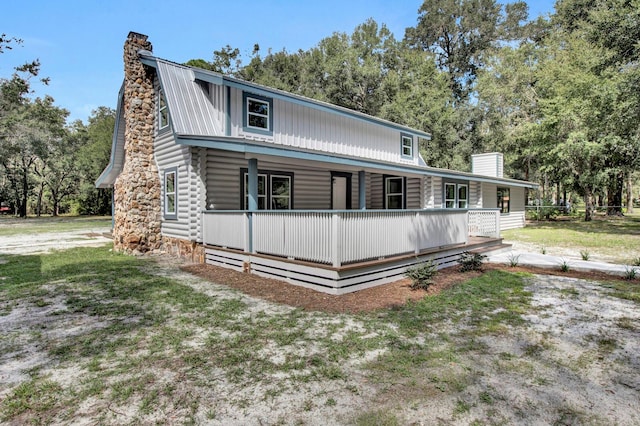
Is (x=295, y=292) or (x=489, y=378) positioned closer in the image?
(x=489, y=378)

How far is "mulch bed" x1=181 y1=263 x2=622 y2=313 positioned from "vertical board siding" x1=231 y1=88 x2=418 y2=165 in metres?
5.16

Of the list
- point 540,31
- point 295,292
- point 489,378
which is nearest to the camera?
point 489,378

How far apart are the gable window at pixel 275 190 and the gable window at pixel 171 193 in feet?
8.89

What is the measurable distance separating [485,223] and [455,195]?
5.86 metres

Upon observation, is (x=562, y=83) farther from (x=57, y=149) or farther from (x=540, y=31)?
(x=57, y=149)

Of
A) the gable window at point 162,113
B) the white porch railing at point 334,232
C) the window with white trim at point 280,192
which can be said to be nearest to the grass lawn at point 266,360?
the white porch railing at point 334,232

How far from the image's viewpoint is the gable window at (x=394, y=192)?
15922 millimetres

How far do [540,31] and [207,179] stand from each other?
1644 inches

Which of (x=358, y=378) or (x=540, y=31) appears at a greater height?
(x=540, y=31)

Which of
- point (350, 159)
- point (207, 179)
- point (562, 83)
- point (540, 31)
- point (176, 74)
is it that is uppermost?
point (540, 31)

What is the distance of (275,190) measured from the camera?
1207 cm

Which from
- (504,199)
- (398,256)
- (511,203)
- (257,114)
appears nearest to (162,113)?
(257,114)

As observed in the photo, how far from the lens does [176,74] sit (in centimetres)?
1094

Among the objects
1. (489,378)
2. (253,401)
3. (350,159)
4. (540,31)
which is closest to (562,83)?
(540,31)
